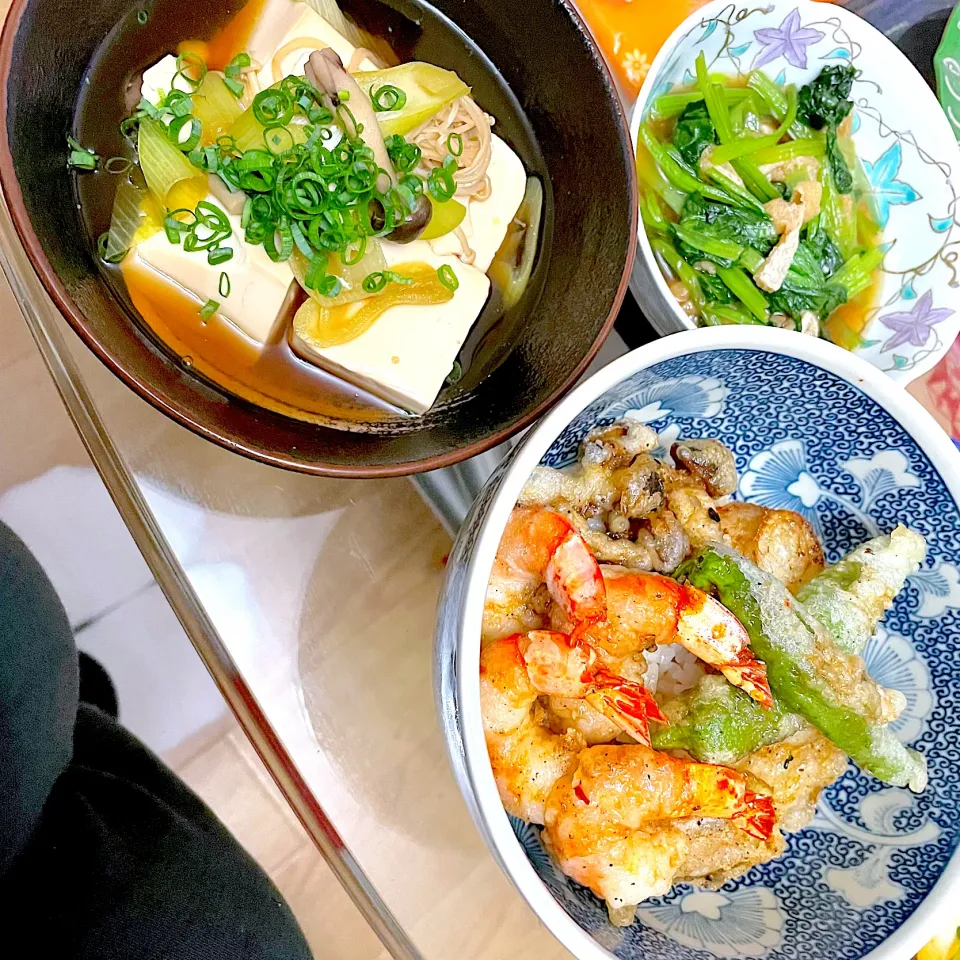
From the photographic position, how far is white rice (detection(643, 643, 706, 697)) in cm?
121

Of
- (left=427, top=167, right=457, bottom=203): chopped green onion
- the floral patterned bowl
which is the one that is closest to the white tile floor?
(left=427, top=167, right=457, bottom=203): chopped green onion

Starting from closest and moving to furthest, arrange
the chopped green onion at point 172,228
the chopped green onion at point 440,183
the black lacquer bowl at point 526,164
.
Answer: the black lacquer bowl at point 526,164 < the chopped green onion at point 172,228 < the chopped green onion at point 440,183

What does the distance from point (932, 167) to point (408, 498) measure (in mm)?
1138

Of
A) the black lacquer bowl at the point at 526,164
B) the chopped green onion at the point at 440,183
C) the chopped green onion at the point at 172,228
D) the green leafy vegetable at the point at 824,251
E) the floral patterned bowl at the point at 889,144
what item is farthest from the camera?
the green leafy vegetable at the point at 824,251

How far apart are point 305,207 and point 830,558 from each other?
96 centimetres

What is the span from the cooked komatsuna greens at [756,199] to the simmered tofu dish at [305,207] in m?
0.36

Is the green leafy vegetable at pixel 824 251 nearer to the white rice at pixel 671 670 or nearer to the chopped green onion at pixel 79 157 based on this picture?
the white rice at pixel 671 670

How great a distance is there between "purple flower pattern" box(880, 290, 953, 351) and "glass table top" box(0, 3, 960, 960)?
0.84 meters

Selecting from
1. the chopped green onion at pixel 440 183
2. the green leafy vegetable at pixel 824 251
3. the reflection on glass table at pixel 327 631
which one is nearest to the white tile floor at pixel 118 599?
the reflection on glass table at pixel 327 631

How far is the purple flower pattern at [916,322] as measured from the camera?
4.99 feet

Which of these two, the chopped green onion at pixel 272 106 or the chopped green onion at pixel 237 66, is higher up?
the chopped green onion at pixel 237 66

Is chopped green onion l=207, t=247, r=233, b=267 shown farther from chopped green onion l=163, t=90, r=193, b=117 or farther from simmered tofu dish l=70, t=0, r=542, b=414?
chopped green onion l=163, t=90, r=193, b=117

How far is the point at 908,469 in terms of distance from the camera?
121cm

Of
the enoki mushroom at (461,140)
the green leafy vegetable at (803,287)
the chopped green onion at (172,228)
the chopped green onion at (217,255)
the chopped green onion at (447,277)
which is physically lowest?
the green leafy vegetable at (803,287)
